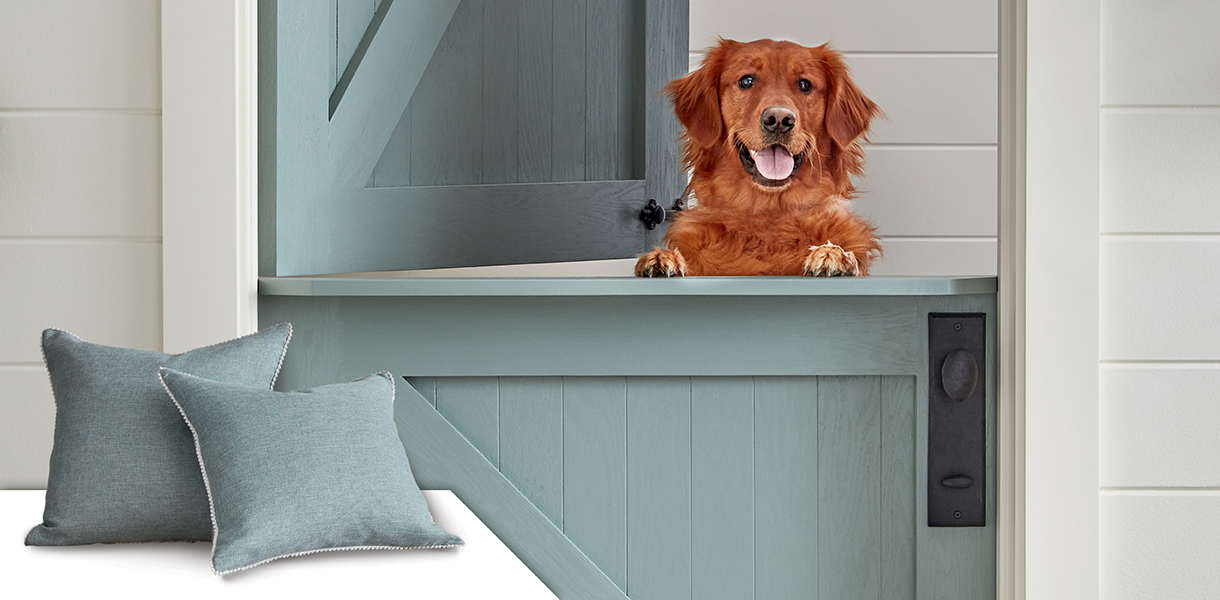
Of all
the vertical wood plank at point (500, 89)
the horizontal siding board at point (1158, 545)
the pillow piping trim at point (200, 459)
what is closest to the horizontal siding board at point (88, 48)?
the pillow piping trim at point (200, 459)

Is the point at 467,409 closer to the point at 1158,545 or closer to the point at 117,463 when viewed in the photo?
the point at 117,463

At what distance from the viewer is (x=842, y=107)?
138 cm

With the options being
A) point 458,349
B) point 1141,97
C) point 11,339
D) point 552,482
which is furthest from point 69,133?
point 1141,97

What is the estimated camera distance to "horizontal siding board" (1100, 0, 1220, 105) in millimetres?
1250

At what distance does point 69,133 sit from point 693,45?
120cm

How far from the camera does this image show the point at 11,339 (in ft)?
4.24

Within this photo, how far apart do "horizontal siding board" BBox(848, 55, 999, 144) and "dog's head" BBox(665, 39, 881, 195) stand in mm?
414

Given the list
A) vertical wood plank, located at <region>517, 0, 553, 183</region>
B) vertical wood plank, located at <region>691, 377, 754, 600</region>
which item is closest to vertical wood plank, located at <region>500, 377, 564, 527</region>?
vertical wood plank, located at <region>691, 377, 754, 600</region>

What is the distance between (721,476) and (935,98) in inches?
39.6

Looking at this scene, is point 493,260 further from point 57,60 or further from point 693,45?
point 57,60

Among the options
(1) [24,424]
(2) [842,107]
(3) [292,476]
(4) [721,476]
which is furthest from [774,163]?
(1) [24,424]

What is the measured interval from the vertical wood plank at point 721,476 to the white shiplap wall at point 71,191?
839mm

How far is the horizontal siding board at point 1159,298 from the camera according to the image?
125 centimetres

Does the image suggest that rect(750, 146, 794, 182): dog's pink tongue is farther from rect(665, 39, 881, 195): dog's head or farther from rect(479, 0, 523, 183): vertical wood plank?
rect(479, 0, 523, 183): vertical wood plank
